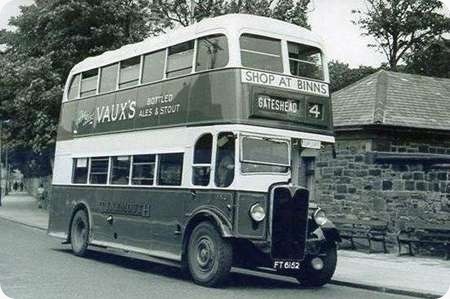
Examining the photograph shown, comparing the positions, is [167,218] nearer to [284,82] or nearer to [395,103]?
[284,82]

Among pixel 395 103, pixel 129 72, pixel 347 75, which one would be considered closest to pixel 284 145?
pixel 129 72

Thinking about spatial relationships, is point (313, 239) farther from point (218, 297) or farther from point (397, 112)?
point (397, 112)

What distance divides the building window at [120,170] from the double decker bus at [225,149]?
0.04 metres

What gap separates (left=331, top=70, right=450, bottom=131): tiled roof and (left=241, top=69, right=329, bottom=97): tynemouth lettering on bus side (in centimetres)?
708

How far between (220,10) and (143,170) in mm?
23072

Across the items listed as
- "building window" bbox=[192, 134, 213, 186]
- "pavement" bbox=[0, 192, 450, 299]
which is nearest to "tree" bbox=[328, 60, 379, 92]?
"pavement" bbox=[0, 192, 450, 299]

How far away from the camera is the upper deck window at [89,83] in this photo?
1551 centimetres

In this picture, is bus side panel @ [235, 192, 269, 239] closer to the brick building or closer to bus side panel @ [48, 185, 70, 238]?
bus side panel @ [48, 185, 70, 238]

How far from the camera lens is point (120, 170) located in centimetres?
1383

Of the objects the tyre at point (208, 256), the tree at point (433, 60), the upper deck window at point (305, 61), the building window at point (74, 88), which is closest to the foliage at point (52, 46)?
the building window at point (74, 88)

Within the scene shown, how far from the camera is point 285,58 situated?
1146 centimetres

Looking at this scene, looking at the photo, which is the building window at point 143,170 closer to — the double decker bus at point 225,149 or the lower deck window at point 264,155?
the double decker bus at point 225,149

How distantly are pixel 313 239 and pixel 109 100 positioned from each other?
19.6ft

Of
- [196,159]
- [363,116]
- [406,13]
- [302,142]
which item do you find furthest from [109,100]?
[406,13]
